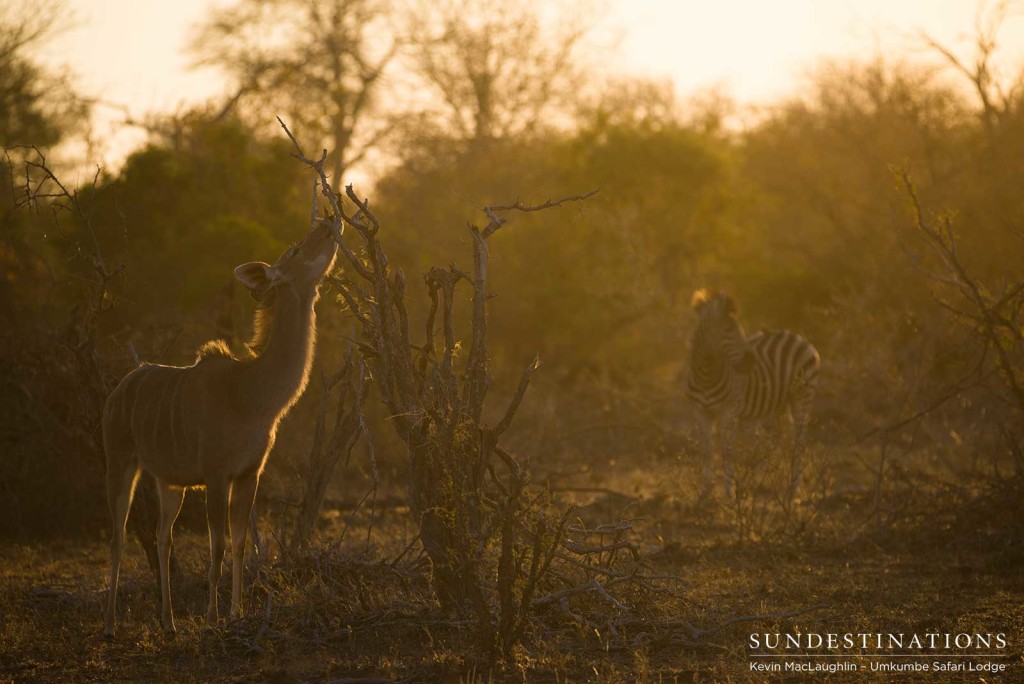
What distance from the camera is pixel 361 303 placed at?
247 inches

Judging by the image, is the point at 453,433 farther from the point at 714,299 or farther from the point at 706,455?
the point at 714,299

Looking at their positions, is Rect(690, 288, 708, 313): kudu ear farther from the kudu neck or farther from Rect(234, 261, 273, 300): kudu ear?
Rect(234, 261, 273, 300): kudu ear

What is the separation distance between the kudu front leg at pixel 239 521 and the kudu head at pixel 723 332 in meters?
7.28

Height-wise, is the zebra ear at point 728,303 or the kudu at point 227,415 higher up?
the zebra ear at point 728,303

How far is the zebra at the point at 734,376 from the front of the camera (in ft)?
42.8

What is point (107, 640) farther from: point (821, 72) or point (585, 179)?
point (821, 72)

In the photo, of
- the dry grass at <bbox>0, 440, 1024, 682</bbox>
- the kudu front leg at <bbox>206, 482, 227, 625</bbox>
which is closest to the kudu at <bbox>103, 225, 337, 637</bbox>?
the kudu front leg at <bbox>206, 482, 227, 625</bbox>

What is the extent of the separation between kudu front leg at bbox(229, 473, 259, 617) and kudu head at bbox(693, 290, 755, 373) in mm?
7283

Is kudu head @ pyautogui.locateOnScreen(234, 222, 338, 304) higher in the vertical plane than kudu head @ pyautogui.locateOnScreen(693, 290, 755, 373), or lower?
lower

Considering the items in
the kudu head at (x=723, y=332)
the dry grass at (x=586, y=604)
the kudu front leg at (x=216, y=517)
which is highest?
the kudu head at (x=723, y=332)

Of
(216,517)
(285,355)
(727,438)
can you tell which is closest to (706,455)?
(727,438)

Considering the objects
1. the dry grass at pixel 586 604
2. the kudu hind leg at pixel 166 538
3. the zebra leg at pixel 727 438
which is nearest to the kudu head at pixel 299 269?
the kudu hind leg at pixel 166 538

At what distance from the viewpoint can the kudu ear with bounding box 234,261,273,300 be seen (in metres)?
6.89

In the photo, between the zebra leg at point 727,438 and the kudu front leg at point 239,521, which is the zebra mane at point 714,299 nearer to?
the zebra leg at point 727,438
